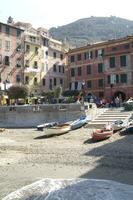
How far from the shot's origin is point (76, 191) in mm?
9953

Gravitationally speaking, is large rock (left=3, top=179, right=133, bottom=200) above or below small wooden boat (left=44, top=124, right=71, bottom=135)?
above

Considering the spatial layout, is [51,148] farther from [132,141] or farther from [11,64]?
[11,64]

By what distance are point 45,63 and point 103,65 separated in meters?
16.4

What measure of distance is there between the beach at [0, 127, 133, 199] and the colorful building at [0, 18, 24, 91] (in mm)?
35338

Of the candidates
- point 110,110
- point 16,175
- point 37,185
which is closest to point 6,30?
point 110,110

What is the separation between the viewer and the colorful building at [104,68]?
73.2 m

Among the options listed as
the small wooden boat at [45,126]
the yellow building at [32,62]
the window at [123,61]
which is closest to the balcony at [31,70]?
the yellow building at [32,62]

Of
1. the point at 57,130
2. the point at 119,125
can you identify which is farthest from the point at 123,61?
the point at 57,130

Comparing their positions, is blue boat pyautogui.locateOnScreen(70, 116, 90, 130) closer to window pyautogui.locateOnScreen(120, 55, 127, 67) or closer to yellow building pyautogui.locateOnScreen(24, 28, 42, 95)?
window pyautogui.locateOnScreen(120, 55, 127, 67)

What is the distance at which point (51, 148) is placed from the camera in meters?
35.5

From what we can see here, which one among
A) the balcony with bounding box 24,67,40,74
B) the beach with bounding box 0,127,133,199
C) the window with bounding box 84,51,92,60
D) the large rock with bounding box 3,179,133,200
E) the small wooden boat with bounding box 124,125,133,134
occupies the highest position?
the window with bounding box 84,51,92,60

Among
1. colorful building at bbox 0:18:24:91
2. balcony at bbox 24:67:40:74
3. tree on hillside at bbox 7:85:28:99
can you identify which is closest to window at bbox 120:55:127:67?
balcony at bbox 24:67:40:74

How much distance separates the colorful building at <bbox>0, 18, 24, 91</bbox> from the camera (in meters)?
78.8

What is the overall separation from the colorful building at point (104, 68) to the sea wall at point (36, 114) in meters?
25.4
